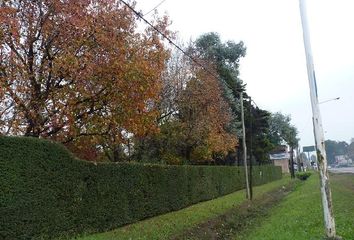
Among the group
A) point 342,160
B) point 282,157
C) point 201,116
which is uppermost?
point 342,160

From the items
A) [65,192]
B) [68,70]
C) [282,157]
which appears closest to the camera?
[65,192]

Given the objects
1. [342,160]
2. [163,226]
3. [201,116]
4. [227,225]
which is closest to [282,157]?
[342,160]

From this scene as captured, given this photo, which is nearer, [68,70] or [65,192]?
[65,192]

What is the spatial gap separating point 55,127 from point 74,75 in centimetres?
234

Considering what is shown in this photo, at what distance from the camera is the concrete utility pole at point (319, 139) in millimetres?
11852

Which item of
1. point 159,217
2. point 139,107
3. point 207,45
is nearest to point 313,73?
point 139,107

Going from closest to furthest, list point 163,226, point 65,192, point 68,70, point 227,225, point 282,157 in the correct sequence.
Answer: point 65,192, point 68,70, point 163,226, point 227,225, point 282,157

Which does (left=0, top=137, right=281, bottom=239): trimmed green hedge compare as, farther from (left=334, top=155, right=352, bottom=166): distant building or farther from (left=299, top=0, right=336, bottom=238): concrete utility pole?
(left=334, top=155, right=352, bottom=166): distant building

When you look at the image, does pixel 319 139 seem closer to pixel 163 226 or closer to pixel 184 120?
pixel 163 226

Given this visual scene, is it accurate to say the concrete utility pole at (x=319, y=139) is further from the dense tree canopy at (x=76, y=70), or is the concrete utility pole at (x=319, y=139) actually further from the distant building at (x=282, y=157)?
the distant building at (x=282, y=157)

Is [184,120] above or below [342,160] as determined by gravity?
below

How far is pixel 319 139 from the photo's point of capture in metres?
12.5

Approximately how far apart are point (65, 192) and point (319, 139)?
26.6 ft

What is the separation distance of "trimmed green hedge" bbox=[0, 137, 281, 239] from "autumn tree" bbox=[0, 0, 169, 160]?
7.89 ft
